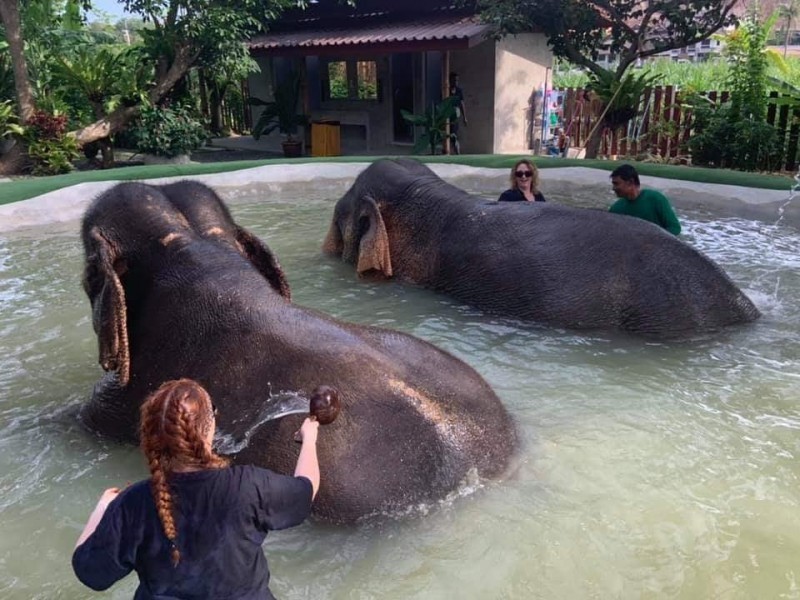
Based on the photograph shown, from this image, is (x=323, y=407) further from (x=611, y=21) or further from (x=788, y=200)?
(x=611, y=21)

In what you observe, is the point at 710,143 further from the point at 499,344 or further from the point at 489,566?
the point at 489,566

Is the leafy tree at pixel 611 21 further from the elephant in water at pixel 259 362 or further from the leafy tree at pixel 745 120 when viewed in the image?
the elephant in water at pixel 259 362

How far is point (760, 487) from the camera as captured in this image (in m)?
3.77

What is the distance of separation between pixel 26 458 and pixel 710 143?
1223cm

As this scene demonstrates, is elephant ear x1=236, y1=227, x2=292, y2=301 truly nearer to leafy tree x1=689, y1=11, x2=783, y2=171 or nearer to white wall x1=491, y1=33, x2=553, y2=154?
leafy tree x1=689, y1=11, x2=783, y2=171

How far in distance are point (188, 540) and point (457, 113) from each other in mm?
14672

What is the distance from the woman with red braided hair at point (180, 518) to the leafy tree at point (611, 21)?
13356 mm

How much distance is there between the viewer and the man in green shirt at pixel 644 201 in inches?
266

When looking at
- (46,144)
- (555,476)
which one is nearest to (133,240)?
(555,476)

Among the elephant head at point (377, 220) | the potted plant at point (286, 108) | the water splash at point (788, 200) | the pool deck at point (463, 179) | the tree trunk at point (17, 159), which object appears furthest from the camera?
the potted plant at point (286, 108)

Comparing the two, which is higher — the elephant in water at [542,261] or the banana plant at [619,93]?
the banana plant at [619,93]

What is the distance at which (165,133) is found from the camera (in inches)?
618

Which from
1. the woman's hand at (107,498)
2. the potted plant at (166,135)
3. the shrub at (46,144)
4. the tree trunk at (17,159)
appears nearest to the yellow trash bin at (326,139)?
the potted plant at (166,135)

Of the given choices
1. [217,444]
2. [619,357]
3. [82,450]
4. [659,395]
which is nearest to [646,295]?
[619,357]
